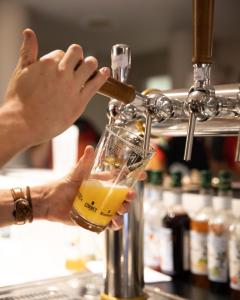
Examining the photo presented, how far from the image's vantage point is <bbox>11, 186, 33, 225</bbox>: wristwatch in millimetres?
952

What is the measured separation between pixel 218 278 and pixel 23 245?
65 centimetres

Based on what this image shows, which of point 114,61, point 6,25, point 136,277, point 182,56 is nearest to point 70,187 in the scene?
point 136,277

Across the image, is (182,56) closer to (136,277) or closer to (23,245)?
(23,245)

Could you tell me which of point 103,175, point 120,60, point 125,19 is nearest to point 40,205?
point 103,175

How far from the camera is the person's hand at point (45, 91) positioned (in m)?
0.58

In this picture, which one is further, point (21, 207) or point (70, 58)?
point (21, 207)

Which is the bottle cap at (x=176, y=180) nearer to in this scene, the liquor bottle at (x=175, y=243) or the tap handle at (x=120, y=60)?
the liquor bottle at (x=175, y=243)

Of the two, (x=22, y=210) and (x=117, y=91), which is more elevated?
(x=117, y=91)

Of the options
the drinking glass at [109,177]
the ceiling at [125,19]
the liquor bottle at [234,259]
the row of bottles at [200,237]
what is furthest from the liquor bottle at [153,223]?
the ceiling at [125,19]

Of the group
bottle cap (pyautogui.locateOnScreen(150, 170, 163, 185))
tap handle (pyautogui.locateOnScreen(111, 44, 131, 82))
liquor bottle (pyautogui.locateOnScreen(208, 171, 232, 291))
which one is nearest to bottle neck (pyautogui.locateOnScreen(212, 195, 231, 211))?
liquor bottle (pyautogui.locateOnScreen(208, 171, 232, 291))

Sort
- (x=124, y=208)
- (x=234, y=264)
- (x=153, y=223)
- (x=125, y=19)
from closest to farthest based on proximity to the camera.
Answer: (x=124, y=208) → (x=234, y=264) → (x=153, y=223) → (x=125, y=19)

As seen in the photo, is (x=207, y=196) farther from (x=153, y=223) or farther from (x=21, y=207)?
(x=21, y=207)

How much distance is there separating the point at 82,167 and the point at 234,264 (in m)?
0.39

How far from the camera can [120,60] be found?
0.73 metres
